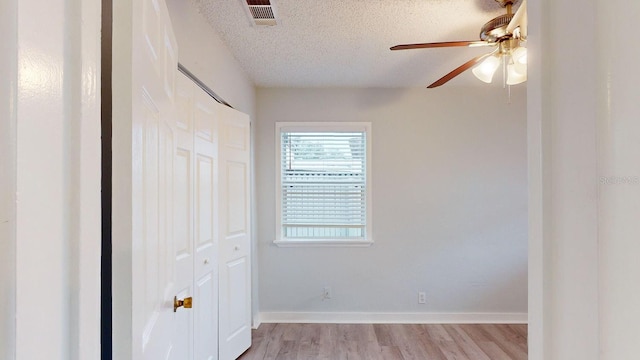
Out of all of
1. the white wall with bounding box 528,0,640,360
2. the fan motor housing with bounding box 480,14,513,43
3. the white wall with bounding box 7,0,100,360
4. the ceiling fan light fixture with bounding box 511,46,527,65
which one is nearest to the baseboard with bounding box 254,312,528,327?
the ceiling fan light fixture with bounding box 511,46,527,65

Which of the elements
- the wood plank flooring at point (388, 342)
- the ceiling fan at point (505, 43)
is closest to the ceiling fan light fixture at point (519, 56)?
the ceiling fan at point (505, 43)

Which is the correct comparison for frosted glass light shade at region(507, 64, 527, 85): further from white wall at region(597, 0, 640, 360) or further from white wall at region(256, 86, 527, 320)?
white wall at region(597, 0, 640, 360)

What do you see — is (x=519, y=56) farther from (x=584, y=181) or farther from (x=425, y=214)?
(x=425, y=214)

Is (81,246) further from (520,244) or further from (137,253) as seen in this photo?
(520,244)

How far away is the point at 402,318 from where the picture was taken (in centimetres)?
333

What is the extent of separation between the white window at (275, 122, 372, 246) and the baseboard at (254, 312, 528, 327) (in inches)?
30.6

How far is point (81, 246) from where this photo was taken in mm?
466

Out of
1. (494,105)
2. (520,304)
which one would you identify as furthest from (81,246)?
(520,304)

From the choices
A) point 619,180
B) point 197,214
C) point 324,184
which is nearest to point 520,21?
point 619,180

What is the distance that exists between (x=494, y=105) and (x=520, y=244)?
144cm

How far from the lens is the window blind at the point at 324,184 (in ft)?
11.2

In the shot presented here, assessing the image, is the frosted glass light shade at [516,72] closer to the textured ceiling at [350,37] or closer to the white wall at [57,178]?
the textured ceiling at [350,37]

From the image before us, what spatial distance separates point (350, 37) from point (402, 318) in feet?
8.83
